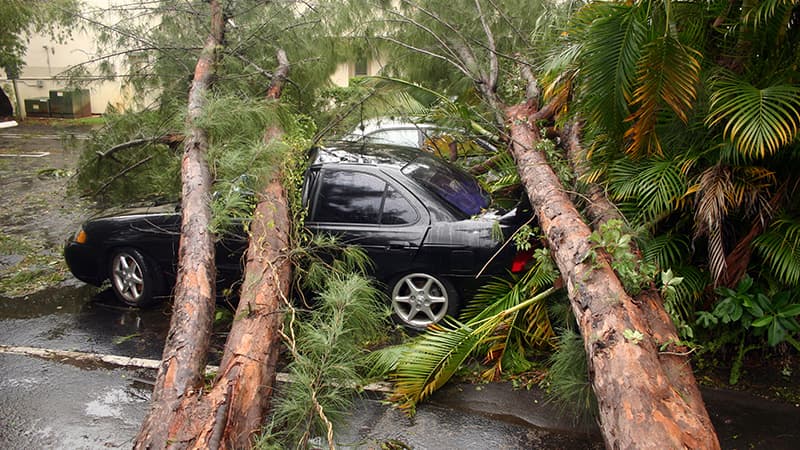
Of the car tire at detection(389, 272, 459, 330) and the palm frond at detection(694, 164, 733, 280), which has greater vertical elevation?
the palm frond at detection(694, 164, 733, 280)

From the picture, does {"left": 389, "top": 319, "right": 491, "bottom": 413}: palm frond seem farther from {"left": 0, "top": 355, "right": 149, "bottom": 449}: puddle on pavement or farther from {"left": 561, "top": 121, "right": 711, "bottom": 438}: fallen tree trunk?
{"left": 0, "top": 355, "right": 149, "bottom": 449}: puddle on pavement

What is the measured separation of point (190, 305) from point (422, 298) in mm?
1873

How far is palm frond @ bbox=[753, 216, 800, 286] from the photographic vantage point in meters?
4.06

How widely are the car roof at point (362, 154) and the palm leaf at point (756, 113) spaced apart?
2435 millimetres

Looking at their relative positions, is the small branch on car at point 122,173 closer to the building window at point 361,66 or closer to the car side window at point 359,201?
the car side window at point 359,201

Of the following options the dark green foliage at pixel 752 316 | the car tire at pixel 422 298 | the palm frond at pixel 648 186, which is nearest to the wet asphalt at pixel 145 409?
the dark green foliage at pixel 752 316

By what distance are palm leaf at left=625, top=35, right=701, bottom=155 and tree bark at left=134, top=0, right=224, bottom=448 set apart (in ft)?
9.69

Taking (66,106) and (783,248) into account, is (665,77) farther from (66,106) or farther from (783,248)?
(66,106)

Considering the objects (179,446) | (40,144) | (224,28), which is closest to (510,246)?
(179,446)

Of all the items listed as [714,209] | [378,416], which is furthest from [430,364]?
[714,209]

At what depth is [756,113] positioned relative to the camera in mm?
3922

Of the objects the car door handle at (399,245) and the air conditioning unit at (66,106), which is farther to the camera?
the air conditioning unit at (66,106)

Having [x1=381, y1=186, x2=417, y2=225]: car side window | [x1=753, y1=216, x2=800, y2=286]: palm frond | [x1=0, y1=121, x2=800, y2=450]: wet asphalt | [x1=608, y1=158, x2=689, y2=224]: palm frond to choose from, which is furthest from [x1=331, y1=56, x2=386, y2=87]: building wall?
[x1=753, y1=216, x2=800, y2=286]: palm frond

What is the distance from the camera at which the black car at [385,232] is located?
490cm
